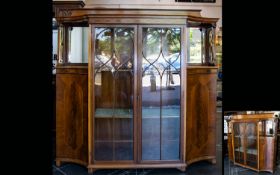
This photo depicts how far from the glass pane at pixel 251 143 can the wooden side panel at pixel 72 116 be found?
1.40 meters

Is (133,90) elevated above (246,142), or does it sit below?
above

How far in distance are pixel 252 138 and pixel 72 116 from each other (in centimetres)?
156

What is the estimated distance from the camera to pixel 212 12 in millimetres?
3697

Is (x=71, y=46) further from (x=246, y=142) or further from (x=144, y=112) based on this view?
(x=246, y=142)

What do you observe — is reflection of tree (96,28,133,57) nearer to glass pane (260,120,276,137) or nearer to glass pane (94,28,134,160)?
glass pane (94,28,134,160)

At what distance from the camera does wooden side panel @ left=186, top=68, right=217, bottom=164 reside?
2.76 m

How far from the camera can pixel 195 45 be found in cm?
300

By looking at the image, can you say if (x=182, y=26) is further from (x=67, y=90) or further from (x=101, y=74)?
(x=67, y=90)

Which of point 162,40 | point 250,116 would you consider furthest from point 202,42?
point 250,116

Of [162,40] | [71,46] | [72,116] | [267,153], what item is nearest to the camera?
[267,153]

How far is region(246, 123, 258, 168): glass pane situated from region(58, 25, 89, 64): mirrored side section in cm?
154

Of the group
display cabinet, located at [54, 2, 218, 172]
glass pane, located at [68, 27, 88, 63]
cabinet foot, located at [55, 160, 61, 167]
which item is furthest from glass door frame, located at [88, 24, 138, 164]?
cabinet foot, located at [55, 160, 61, 167]

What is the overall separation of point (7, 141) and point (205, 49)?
1.84 metres

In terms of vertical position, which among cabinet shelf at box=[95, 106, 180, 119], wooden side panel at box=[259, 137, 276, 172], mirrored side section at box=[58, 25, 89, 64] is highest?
mirrored side section at box=[58, 25, 89, 64]
